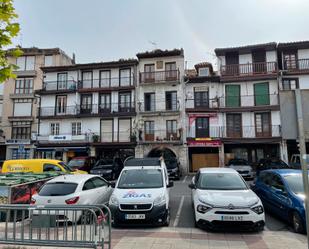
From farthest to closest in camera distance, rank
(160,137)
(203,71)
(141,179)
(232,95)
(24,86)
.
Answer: (24,86) < (203,71) < (160,137) < (232,95) < (141,179)

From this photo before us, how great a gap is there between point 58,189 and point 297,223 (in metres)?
7.17

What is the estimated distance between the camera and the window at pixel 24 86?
3153 centimetres

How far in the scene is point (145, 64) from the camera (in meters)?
26.5

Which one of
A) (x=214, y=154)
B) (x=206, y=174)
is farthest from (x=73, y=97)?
(x=206, y=174)

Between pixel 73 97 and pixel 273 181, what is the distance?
24.5m

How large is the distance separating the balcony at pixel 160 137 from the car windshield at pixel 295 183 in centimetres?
1623

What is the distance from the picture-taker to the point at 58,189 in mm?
7641

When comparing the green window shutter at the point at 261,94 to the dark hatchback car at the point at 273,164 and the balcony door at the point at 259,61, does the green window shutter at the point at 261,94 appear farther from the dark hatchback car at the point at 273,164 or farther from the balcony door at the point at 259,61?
the dark hatchback car at the point at 273,164

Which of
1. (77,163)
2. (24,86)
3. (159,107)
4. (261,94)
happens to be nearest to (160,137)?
(159,107)

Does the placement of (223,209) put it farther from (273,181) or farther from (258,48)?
(258,48)

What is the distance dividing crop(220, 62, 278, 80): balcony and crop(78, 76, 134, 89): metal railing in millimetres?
10298

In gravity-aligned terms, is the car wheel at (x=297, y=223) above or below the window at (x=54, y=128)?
below

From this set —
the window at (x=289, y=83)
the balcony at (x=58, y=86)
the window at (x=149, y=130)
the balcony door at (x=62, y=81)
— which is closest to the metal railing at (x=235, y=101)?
the window at (x=289, y=83)

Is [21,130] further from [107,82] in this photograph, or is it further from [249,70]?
[249,70]
